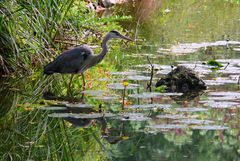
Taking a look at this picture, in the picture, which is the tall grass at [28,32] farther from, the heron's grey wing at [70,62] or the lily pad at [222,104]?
the lily pad at [222,104]

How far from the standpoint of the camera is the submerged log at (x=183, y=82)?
9320mm

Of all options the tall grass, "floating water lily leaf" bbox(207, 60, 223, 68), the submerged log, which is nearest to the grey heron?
the tall grass

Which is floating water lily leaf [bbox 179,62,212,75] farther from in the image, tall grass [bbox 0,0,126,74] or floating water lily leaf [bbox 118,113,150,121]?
floating water lily leaf [bbox 118,113,150,121]

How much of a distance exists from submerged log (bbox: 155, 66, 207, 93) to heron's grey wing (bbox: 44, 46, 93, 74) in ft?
3.54

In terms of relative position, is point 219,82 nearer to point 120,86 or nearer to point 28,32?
point 120,86

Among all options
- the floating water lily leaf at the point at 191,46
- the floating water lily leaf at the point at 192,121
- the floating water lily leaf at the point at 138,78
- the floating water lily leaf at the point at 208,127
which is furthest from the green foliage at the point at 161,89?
the floating water lily leaf at the point at 191,46

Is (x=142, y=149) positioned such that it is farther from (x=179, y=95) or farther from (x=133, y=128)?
(x=179, y=95)

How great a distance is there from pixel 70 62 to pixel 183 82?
153 centimetres

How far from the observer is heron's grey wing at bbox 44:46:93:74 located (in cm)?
949

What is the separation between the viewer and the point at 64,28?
12.4m

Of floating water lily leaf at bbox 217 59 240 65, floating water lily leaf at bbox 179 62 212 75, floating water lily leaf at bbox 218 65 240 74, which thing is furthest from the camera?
floating water lily leaf at bbox 217 59 240 65

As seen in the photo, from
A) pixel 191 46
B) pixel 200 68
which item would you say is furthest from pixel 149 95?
pixel 191 46

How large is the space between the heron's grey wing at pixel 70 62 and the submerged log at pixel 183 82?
1.08 meters

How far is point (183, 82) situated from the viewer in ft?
30.8
